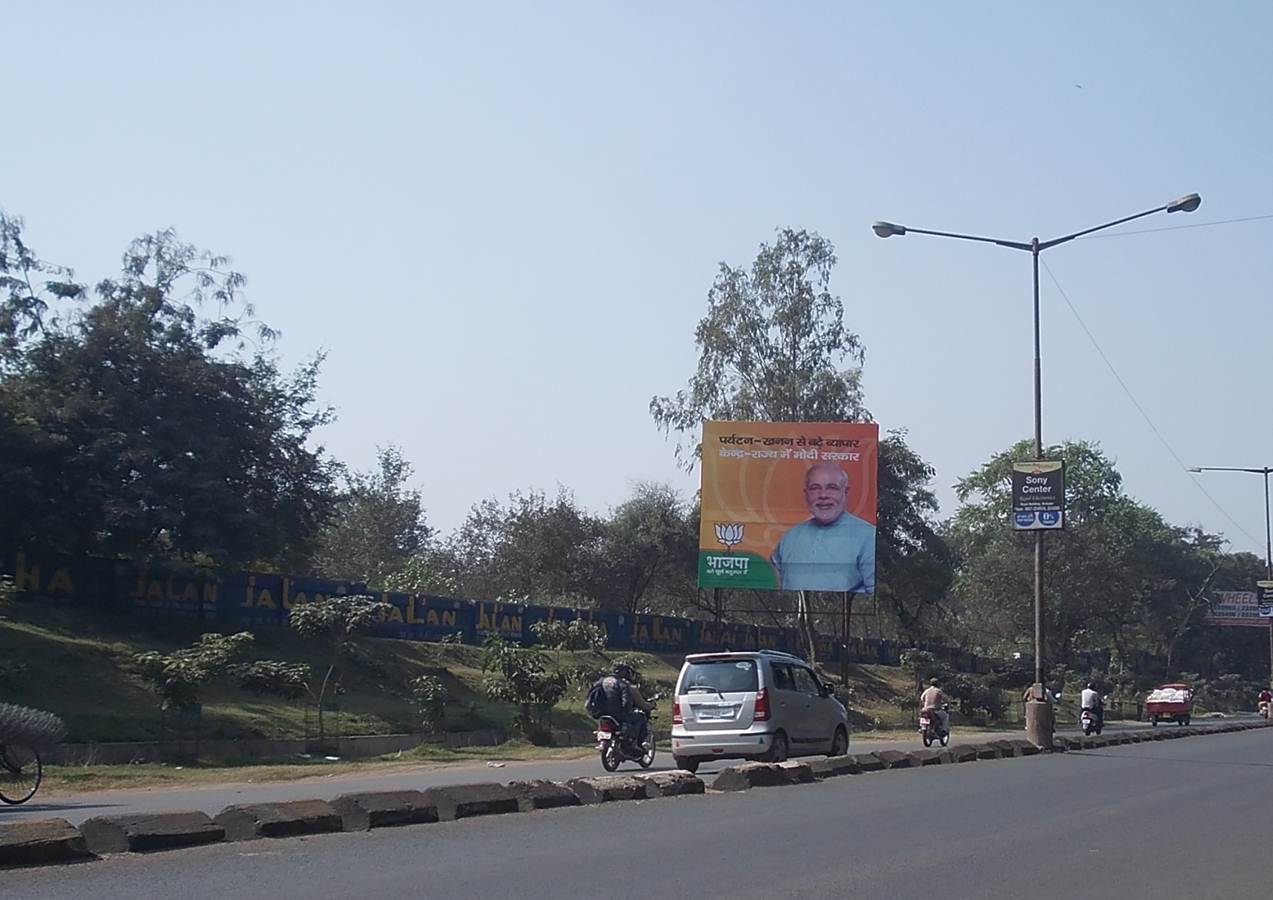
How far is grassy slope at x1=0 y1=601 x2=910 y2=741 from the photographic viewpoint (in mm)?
25281

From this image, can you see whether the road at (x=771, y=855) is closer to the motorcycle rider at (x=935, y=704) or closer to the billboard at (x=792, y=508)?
the motorcycle rider at (x=935, y=704)

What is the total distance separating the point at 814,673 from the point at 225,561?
17364 mm

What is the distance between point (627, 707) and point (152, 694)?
38.1 ft

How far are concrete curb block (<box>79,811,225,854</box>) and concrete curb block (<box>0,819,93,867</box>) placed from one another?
19 cm

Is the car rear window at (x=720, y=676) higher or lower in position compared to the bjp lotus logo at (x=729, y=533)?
lower

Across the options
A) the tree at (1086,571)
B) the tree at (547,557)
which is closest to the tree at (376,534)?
the tree at (547,557)

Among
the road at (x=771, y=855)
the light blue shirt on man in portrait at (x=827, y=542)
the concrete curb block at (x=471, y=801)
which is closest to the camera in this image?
the road at (x=771, y=855)

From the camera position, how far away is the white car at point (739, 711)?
20.0 metres

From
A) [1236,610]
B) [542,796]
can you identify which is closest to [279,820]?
[542,796]

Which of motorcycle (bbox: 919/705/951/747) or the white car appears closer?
the white car

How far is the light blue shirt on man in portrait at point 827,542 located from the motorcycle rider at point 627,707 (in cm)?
1668

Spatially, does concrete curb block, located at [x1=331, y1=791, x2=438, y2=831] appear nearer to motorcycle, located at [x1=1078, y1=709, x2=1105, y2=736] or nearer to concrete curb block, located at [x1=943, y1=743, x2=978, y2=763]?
concrete curb block, located at [x1=943, y1=743, x2=978, y2=763]

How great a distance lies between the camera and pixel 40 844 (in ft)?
30.5

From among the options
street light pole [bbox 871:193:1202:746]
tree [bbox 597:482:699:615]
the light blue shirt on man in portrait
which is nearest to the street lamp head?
street light pole [bbox 871:193:1202:746]
